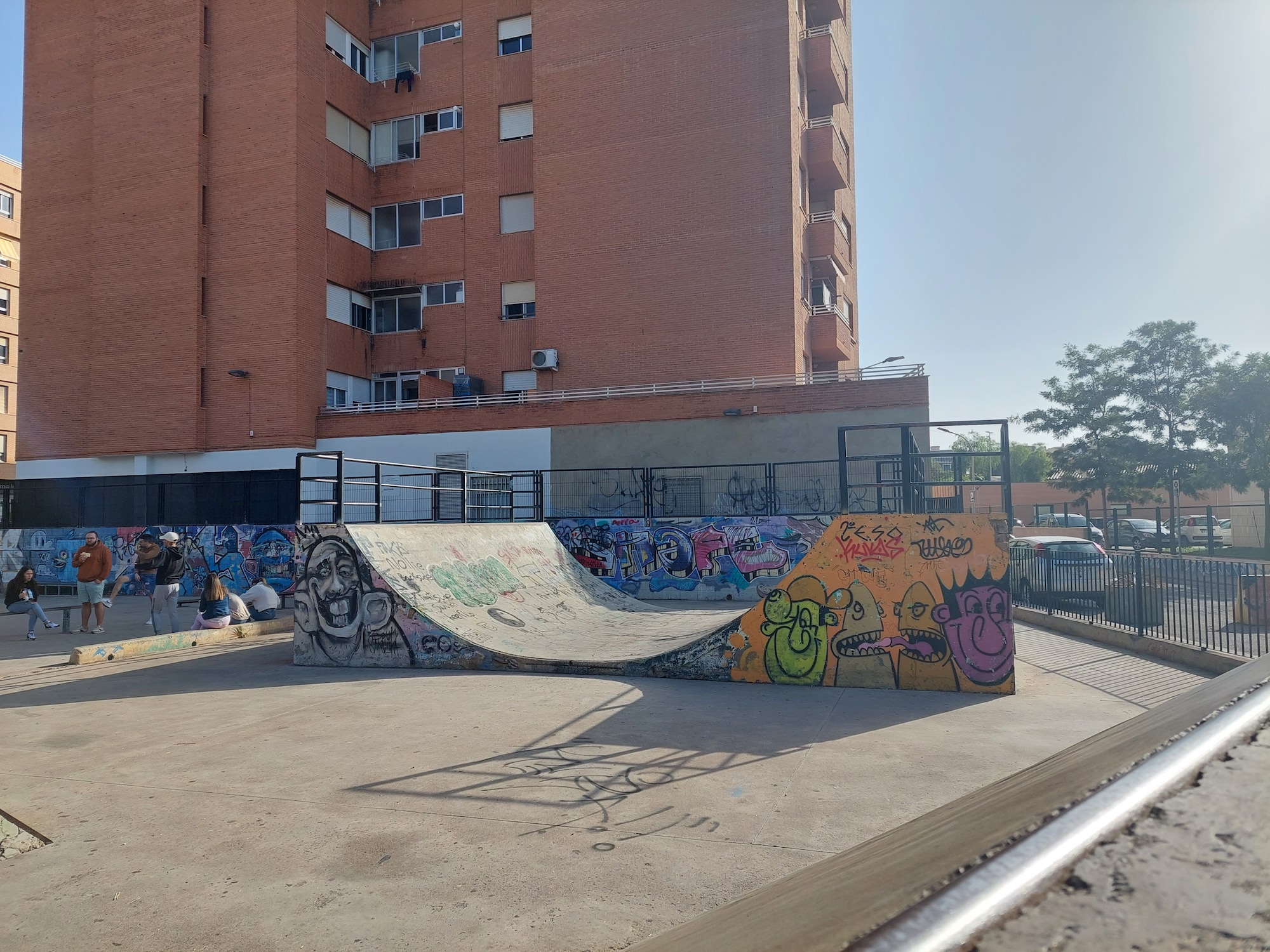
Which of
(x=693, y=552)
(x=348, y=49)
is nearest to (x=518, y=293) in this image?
(x=348, y=49)

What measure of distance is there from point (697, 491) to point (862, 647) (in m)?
12.8

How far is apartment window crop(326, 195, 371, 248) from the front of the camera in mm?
29000

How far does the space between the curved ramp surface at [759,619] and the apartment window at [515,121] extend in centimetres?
2116

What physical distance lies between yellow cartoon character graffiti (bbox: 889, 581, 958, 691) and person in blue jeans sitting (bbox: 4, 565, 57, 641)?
13362 millimetres

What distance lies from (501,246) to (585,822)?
87.9 ft

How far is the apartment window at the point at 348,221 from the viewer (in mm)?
29000

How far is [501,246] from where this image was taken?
29.2 metres

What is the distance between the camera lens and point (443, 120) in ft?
99.3

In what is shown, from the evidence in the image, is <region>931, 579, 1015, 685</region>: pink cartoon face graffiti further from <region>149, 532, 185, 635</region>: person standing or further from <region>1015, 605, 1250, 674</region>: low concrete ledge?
<region>149, 532, 185, 635</region>: person standing

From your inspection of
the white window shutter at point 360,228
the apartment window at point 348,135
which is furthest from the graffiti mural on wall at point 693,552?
the apartment window at point 348,135

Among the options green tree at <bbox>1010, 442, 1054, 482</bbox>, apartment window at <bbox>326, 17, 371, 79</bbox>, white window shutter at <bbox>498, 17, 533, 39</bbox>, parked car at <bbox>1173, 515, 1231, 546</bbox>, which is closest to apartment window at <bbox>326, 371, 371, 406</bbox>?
apartment window at <bbox>326, 17, 371, 79</bbox>

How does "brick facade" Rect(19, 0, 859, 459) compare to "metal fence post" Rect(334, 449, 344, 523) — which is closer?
"metal fence post" Rect(334, 449, 344, 523)

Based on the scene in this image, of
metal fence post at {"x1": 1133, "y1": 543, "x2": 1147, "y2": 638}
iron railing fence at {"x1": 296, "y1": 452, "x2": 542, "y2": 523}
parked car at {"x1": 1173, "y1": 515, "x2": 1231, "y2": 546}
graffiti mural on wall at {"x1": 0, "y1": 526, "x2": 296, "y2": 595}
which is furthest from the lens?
parked car at {"x1": 1173, "y1": 515, "x2": 1231, "y2": 546}

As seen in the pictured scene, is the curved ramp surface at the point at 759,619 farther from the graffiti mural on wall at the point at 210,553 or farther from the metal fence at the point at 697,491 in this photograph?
the graffiti mural on wall at the point at 210,553
